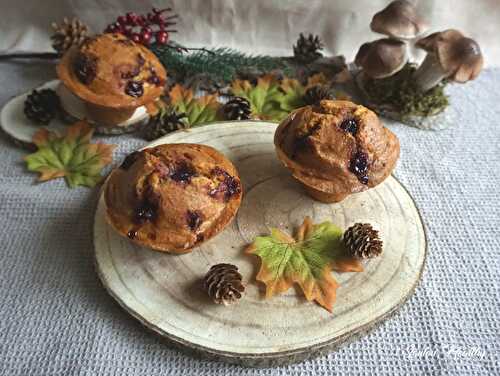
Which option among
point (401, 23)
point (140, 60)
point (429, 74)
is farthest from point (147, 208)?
point (429, 74)

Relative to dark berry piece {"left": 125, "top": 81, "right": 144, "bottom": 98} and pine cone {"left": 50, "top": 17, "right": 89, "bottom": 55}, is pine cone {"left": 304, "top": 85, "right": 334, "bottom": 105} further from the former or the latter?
pine cone {"left": 50, "top": 17, "right": 89, "bottom": 55}

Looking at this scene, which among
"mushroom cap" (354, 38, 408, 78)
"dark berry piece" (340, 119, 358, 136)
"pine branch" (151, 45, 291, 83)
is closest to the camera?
"dark berry piece" (340, 119, 358, 136)

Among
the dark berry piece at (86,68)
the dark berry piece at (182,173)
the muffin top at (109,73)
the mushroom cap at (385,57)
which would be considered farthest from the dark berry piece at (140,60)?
the mushroom cap at (385,57)

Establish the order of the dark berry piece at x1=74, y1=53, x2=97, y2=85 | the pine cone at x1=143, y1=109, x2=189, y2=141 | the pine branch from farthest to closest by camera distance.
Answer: the pine branch < the pine cone at x1=143, y1=109, x2=189, y2=141 < the dark berry piece at x1=74, y1=53, x2=97, y2=85

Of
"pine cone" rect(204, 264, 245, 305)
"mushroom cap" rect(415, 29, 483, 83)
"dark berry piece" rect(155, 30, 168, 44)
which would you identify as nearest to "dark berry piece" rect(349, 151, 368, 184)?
"pine cone" rect(204, 264, 245, 305)

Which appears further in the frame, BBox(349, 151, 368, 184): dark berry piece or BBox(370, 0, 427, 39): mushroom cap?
BBox(370, 0, 427, 39): mushroom cap

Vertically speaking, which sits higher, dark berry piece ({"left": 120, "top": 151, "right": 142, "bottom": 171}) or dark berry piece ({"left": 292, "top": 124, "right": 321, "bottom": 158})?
dark berry piece ({"left": 292, "top": 124, "right": 321, "bottom": 158})

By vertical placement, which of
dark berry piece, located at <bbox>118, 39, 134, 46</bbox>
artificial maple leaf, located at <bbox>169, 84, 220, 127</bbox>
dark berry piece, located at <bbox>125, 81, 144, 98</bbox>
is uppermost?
dark berry piece, located at <bbox>118, 39, 134, 46</bbox>

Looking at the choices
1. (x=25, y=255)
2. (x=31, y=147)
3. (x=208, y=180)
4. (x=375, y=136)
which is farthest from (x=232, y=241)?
(x=31, y=147)

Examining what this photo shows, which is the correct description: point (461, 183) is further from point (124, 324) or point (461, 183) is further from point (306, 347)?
point (124, 324)
